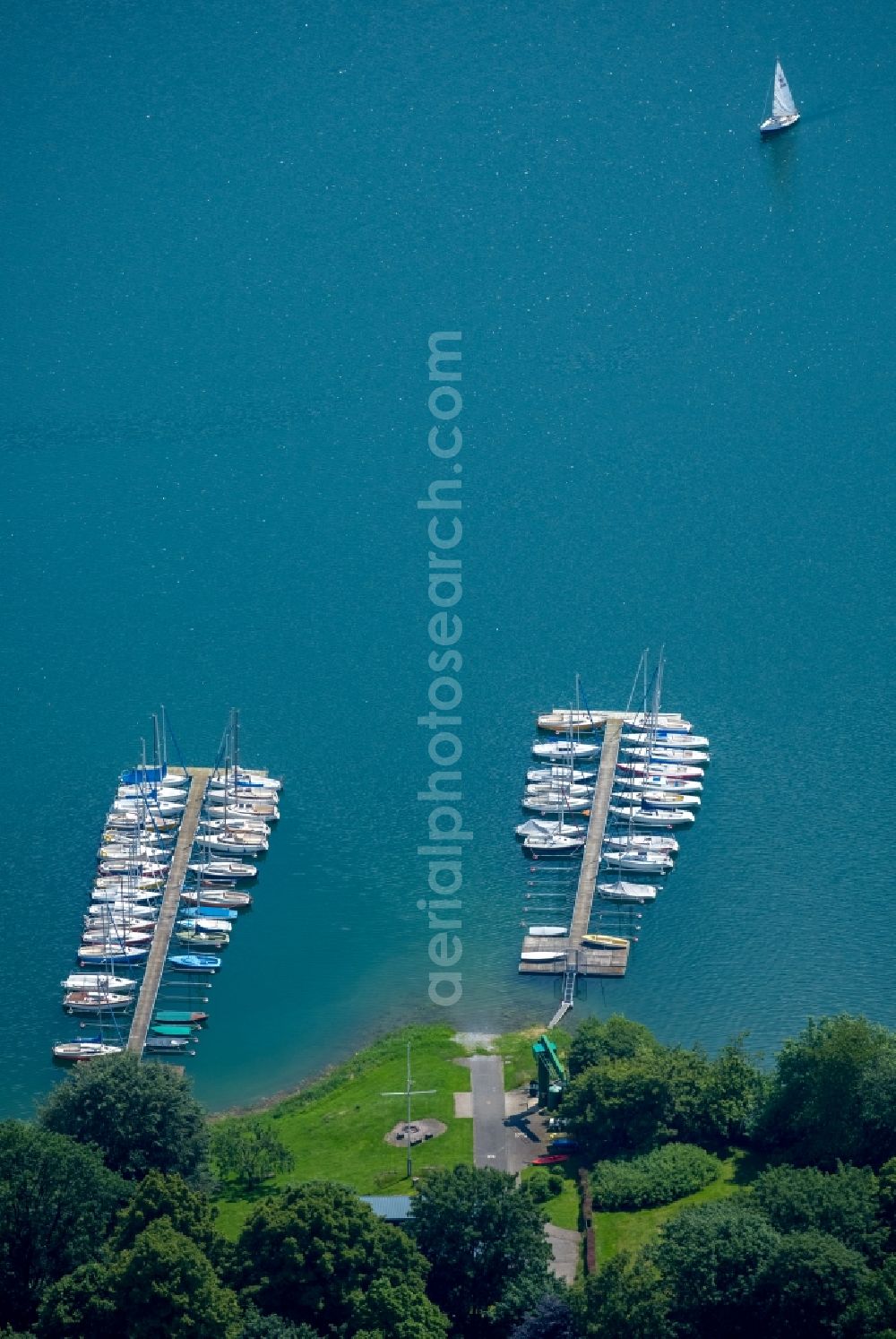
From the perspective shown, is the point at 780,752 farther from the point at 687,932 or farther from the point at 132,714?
the point at 132,714

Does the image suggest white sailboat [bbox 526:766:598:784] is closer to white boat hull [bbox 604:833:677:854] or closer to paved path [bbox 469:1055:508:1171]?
white boat hull [bbox 604:833:677:854]

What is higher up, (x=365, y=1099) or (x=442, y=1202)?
(x=365, y=1099)

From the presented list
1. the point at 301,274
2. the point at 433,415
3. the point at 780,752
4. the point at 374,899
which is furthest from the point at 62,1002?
the point at 301,274

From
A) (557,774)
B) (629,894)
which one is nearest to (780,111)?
(557,774)

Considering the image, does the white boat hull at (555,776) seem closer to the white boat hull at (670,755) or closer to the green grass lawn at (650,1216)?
the white boat hull at (670,755)

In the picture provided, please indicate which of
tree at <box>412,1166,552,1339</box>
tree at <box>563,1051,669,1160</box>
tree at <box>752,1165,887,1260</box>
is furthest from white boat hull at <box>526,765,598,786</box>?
tree at <box>412,1166,552,1339</box>
